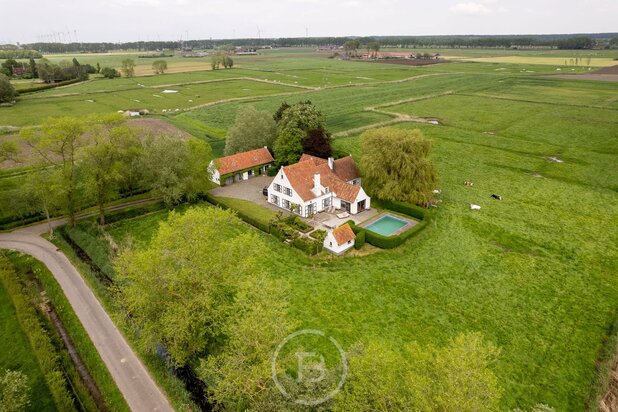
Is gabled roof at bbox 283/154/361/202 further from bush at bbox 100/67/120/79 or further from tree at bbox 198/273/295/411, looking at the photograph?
bush at bbox 100/67/120/79

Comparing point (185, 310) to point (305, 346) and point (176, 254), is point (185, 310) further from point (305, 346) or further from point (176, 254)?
point (305, 346)

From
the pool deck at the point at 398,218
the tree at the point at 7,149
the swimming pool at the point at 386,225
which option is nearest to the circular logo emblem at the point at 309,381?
the swimming pool at the point at 386,225

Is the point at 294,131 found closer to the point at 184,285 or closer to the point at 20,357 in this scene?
the point at 184,285

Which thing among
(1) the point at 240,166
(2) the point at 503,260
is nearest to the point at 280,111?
(1) the point at 240,166

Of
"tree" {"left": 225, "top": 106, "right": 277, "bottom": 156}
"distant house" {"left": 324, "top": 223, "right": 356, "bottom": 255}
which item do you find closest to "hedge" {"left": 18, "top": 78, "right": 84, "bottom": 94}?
"tree" {"left": 225, "top": 106, "right": 277, "bottom": 156}

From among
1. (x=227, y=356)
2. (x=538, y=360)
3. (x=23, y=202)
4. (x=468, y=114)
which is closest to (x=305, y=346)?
(x=227, y=356)

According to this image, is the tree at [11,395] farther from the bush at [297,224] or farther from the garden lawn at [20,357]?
the bush at [297,224]
